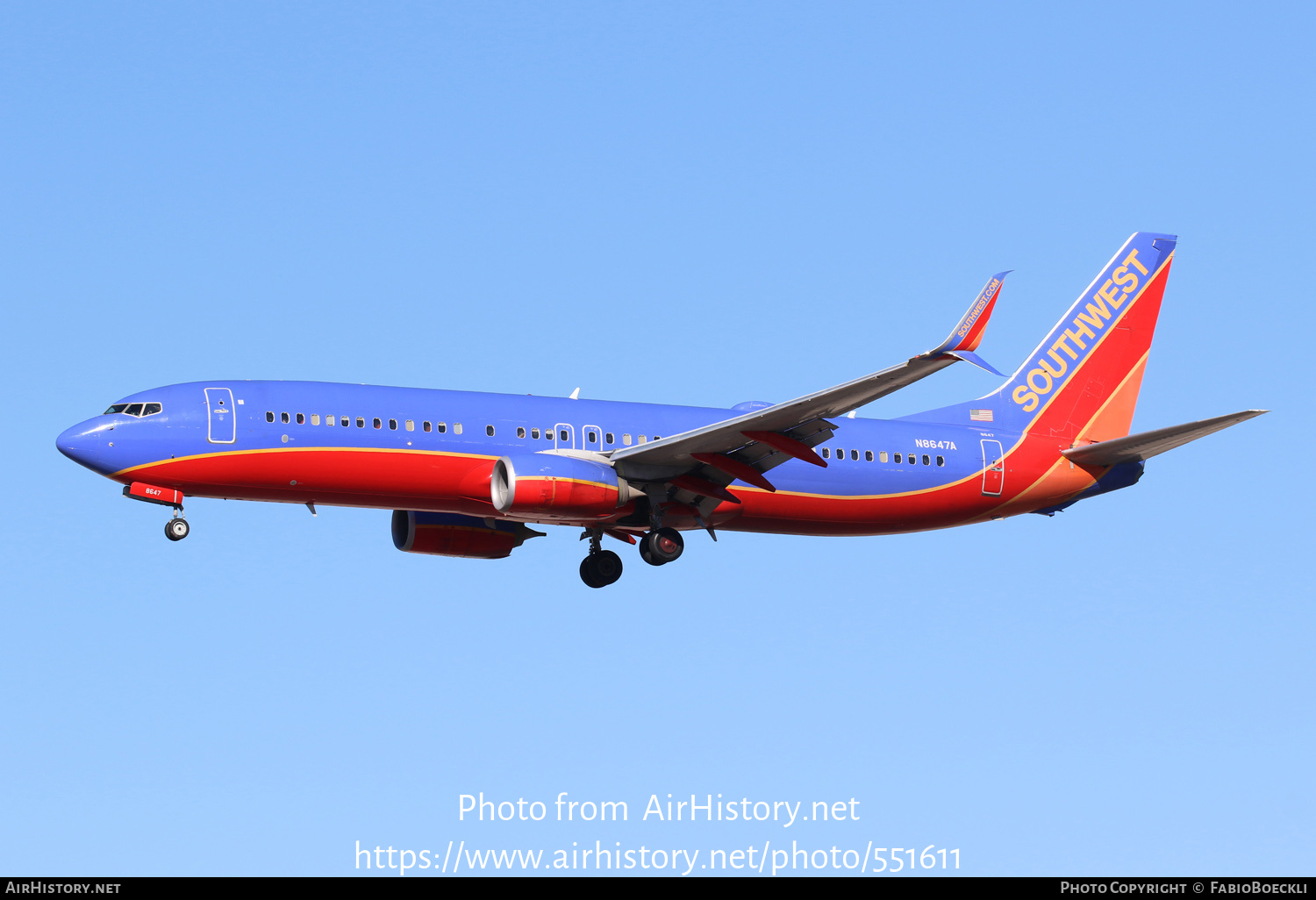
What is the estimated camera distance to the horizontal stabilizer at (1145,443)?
1668 inches

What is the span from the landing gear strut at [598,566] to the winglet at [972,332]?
1390 centimetres

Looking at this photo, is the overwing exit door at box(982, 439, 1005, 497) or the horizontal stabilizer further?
the overwing exit door at box(982, 439, 1005, 497)

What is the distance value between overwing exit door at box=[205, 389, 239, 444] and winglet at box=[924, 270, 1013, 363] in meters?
16.4

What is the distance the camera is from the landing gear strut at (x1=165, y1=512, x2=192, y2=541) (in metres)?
40.1

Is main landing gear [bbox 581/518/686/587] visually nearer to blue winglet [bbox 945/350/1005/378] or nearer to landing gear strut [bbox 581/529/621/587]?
landing gear strut [bbox 581/529/621/587]

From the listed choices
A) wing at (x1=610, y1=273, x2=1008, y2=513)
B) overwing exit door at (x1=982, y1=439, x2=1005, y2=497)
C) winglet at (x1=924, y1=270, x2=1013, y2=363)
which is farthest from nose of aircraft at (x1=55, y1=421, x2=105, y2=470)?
overwing exit door at (x1=982, y1=439, x2=1005, y2=497)

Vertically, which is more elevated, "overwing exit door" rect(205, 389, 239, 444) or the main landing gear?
"overwing exit door" rect(205, 389, 239, 444)

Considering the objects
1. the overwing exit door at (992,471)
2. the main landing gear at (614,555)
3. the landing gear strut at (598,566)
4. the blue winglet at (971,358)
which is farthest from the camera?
the overwing exit door at (992,471)

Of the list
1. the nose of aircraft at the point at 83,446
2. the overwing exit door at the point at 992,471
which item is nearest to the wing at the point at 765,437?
the overwing exit door at the point at 992,471

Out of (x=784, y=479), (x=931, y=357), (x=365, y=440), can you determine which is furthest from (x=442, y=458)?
(x=931, y=357)

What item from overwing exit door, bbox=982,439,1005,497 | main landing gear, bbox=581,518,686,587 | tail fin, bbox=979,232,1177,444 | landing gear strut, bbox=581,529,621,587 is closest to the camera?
main landing gear, bbox=581,518,686,587

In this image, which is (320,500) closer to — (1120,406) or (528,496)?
(528,496)

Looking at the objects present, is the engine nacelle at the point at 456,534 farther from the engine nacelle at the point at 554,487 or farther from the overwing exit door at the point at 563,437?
the engine nacelle at the point at 554,487

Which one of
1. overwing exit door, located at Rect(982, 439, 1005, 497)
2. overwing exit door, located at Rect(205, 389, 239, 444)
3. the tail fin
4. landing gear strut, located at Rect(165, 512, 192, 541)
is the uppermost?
the tail fin
